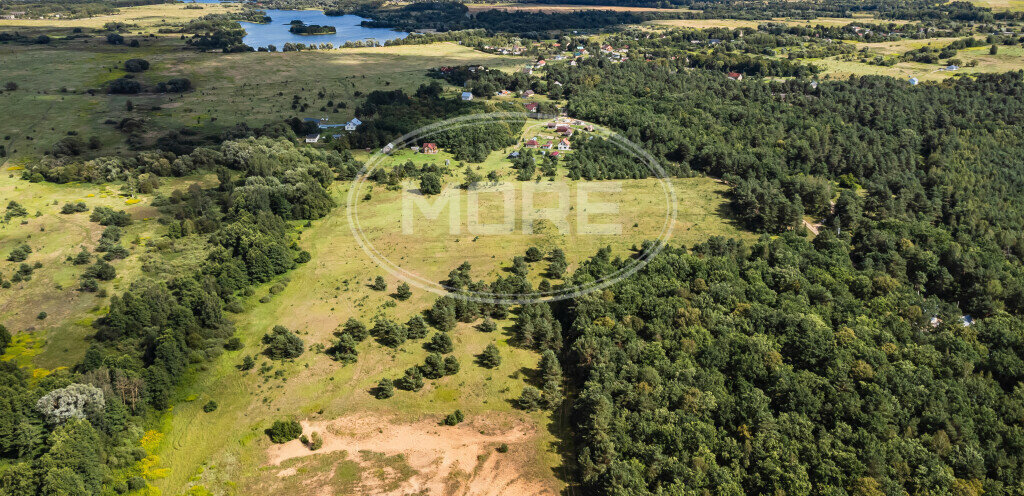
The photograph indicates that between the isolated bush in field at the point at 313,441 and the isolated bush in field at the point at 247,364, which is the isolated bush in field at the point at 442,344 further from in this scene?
the isolated bush in field at the point at 247,364

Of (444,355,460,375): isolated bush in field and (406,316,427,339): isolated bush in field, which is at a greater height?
(406,316,427,339): isolated bush in field

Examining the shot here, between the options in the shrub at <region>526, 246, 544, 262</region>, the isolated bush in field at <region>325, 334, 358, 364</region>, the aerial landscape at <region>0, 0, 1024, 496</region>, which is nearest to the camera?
the aerial landscape at <region>0, 0, 1024, 496</region>

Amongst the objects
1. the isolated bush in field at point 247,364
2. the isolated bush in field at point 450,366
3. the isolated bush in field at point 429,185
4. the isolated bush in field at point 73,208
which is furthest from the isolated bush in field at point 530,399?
the isolated bush in field at point 73,208

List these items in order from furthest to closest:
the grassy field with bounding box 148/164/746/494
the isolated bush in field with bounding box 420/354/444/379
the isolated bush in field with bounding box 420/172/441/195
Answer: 1. the isolated bush in field with bounding box 420/172/441/195
2. the isolated bush in field with bounding box 420/354/444/379
3. the grassy field with bounding box 148/164/746/494

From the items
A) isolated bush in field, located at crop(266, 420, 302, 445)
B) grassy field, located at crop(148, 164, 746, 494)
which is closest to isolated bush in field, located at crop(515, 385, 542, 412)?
grassy field, located at crop(148, 164, 746, 494)

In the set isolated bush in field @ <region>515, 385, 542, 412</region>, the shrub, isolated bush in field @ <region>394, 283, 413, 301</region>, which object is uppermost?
the shrub

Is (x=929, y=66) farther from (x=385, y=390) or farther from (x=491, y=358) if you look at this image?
(x=385, y=390)

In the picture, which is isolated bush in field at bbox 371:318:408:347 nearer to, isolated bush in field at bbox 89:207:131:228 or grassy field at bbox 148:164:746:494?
grassy field at bbox 148:164:746:494
